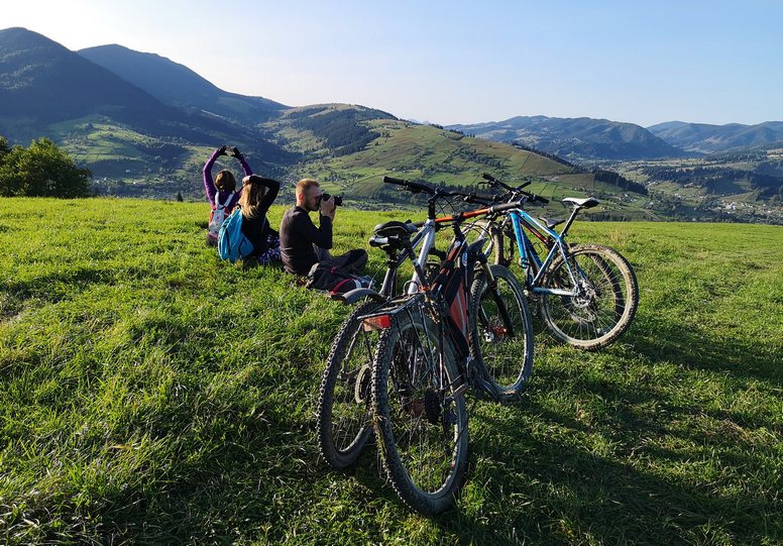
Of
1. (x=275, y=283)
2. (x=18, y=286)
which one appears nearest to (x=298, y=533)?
(x=275, y=283)

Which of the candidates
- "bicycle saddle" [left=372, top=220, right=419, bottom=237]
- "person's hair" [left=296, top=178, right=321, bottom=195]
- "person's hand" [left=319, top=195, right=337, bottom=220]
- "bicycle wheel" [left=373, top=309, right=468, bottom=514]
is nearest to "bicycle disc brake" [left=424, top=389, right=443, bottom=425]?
"bicycle wheel" [left=373, top=309, right=468, bottom=514]

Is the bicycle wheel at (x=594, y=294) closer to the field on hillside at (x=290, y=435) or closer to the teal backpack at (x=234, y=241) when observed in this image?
the field on hillside at (x=290, y=435)

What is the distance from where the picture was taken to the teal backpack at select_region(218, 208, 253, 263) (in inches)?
317

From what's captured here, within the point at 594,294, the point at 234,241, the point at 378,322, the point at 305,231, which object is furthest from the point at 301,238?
the point at 594,294

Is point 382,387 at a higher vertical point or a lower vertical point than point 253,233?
lower

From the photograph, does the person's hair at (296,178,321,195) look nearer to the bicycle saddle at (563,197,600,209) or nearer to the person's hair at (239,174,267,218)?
the person's hair at (239,174,267,218)

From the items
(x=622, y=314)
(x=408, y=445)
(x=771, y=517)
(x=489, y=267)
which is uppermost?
(x=489, y=267)

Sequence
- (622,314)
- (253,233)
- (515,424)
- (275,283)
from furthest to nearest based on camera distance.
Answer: (253,233), (275,283), (622,314), (515,424)

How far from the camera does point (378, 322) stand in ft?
9.96

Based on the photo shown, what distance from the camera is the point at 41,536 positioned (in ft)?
8.21

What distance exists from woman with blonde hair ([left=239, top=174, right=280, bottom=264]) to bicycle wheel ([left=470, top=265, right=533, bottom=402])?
4.74m

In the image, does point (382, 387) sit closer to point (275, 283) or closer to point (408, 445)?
point (408, 445)

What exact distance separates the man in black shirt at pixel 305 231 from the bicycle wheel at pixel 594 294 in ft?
11.0

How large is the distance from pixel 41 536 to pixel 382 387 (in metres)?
2.27
